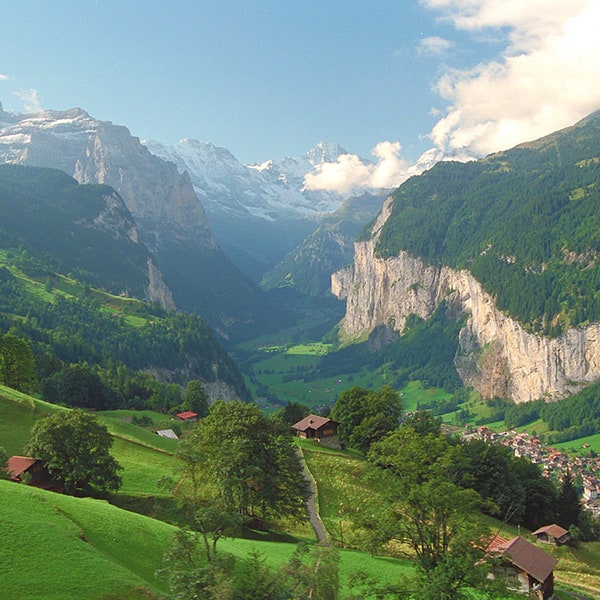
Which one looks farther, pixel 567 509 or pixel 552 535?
pixel 567 509

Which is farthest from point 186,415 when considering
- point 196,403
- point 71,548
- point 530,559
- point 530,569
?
point 71,548

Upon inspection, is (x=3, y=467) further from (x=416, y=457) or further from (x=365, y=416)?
(x=365, y=416)

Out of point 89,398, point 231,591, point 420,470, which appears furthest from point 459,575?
point 89,398

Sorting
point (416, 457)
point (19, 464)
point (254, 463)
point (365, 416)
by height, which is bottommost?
point (365, 416)

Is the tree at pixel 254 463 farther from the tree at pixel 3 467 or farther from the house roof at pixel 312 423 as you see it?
the house roof at pixel 312 423

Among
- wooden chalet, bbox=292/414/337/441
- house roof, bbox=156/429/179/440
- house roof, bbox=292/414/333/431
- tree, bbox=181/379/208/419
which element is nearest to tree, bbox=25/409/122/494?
house roof, bbox=156/429/179/440

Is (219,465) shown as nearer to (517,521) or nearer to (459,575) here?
(459,575)

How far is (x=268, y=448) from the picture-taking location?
53938 millimetres

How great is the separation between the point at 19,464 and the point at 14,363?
48704 mm

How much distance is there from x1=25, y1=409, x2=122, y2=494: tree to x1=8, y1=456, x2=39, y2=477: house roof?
35.8 inches

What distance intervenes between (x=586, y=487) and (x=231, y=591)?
15462 cm

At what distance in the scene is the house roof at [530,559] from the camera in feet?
162

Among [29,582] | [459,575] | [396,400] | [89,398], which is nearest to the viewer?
[29,582]

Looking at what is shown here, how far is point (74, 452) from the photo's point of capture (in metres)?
52.8
